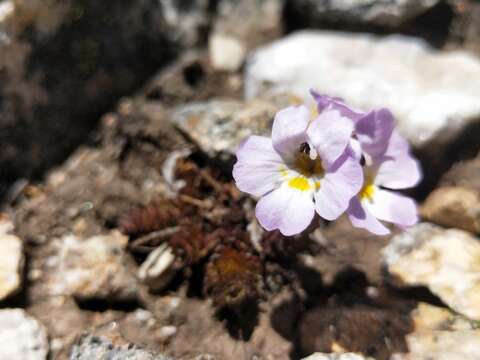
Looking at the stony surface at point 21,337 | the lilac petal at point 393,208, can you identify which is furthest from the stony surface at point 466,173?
the stony surface at point 21,337

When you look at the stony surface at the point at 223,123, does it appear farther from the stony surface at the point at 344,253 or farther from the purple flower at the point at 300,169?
the stony surface at the point at 344,253

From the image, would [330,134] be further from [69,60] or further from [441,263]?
[69,60]

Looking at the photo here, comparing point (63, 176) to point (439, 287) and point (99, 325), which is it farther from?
point (439, 287)

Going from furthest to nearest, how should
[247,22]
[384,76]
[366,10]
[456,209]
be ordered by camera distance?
[247,22] → [366,10] → [384,76] → [456,209]

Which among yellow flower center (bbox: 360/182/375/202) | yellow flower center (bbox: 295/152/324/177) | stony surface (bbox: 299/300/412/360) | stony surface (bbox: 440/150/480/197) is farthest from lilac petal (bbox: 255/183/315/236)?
stony surface (bbox: 440/150/480/197)

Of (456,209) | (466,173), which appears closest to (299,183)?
(456,209)

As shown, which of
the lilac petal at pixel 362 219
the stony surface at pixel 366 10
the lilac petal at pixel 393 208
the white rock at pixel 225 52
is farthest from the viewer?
the white rock at pixel 225 52
